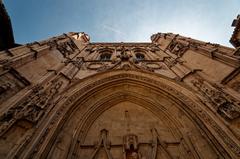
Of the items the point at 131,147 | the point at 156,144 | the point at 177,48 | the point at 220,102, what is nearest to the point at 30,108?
the point at 131,147

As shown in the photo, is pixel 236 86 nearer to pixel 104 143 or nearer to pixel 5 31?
pixel 104 143

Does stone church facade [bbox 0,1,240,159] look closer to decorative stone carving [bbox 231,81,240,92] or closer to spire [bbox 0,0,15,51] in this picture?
decorative stone carving [bbox 231,81,240,92]

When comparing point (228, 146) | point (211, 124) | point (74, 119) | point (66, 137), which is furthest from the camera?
point (74, 119)

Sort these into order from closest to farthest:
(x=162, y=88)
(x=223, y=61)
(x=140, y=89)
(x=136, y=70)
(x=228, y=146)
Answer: (x=228, y=146) < (x=223, y=61) < (x=162, y=88) < (x=140, y=89) < (x=136, y=70)

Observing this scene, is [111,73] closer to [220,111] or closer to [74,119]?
[74,119]

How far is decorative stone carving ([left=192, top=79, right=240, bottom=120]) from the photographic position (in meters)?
5.30

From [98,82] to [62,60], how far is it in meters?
3.46

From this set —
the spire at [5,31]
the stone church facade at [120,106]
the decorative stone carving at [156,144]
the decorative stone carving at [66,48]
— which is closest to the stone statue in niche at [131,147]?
the stone church facade at [120,106]

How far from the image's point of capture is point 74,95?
7.32 metres

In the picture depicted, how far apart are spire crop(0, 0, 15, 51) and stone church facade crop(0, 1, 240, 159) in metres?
1.81

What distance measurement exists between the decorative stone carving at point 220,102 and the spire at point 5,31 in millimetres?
10115

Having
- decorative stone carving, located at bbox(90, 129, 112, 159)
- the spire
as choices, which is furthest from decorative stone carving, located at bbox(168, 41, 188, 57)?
the spire

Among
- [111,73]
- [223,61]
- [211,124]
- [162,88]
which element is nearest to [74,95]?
[111,73]

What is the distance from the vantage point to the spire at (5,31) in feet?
28.5
